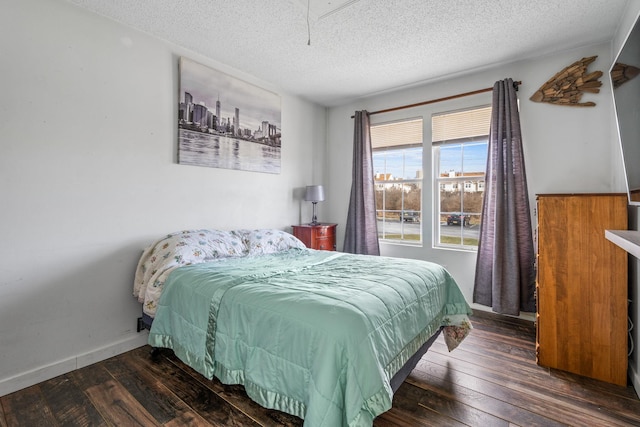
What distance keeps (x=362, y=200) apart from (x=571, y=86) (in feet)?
7.97

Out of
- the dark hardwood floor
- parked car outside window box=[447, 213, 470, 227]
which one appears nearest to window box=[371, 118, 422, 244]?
parked car outside window box=[447, 213, 470, 227]

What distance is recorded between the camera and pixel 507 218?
3031 millimetres

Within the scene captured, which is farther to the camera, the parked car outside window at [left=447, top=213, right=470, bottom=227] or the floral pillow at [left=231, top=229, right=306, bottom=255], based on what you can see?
the parked car outside window at [left=447, top=213, right=470, bottom=227]

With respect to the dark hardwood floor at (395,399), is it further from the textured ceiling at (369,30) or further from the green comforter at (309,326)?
the textured ceiling at (369,30)

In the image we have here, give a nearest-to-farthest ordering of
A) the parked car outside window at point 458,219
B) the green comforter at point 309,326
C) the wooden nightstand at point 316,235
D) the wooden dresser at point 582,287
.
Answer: the green comforter at point 309,326
the wooden dresser at point 582,287
the parked car outside window at point 458,219
the wooden nightstand at point 316,235

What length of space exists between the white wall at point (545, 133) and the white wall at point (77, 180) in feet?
8.88

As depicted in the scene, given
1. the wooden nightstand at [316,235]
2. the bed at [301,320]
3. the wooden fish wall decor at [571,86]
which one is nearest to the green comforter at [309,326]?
the bed at [301,320]

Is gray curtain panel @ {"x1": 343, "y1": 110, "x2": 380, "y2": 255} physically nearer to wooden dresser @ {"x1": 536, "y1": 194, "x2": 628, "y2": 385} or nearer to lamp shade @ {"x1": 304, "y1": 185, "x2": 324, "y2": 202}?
lamp shade @ {"x1": 304, "y1": 185, "x2": 324, "y2": 202}

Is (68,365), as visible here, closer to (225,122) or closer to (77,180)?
(77,180)

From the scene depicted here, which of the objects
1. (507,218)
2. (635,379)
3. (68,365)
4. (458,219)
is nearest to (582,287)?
(635,379)

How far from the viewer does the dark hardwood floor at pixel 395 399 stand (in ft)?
5.43

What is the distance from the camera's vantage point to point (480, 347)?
8.35 feet

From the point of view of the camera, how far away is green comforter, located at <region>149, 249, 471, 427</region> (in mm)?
1257

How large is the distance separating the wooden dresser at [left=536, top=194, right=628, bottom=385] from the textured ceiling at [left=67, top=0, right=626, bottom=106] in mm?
1471
